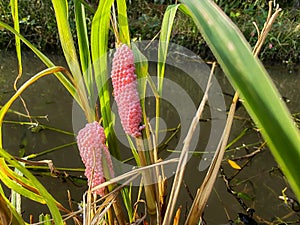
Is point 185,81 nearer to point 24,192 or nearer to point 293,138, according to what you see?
point 24,192

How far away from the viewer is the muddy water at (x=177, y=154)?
2.42 feet

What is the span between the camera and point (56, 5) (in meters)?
0.34

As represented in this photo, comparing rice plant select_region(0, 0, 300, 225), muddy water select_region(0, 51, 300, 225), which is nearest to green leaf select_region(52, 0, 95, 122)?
rice plant select_region(0, 0, 300, 225)

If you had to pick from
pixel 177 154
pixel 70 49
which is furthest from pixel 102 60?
pixel 177 154

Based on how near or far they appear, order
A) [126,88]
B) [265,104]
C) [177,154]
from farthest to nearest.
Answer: [177,154] → [126,88] → [265,104]

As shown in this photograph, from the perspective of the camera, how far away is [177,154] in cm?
91

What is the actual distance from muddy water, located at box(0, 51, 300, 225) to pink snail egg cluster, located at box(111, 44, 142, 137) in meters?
0.18

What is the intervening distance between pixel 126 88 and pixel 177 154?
0.61 metres

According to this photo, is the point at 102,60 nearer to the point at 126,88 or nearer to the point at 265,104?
the point at 126,88

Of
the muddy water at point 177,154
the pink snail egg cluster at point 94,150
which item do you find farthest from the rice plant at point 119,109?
the muddy water at point 177,154

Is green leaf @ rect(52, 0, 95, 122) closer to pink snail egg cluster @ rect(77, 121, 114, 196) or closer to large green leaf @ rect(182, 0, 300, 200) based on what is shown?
pink snail egg cluster @ rect(77, 121, 114, 196)

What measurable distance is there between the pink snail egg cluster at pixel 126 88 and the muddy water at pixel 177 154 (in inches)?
6.9

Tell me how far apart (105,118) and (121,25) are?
0.29ft

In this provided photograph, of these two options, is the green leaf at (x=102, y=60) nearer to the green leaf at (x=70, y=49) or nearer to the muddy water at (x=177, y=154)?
the green leaf at (x=70, y=49)
